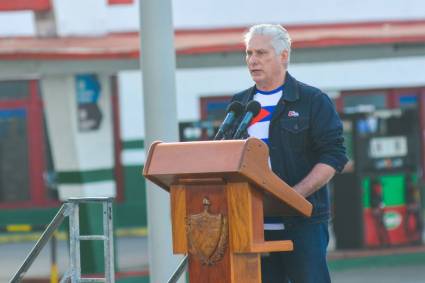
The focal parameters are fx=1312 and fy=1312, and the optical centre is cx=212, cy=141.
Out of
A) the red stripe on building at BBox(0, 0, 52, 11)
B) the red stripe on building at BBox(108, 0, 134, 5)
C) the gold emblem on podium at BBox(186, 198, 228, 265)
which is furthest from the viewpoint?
the red stripe on building at BBox(108, 0, 134, 5)

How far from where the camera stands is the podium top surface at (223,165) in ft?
16.5

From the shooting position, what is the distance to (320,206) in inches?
226

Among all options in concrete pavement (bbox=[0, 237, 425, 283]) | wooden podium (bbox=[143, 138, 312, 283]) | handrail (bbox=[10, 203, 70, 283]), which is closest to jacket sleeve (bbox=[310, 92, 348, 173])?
wooden podium (bbox=[143, 138, 312, 283])

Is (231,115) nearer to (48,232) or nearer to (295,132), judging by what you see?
(295,132)

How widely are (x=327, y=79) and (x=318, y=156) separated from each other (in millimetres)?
14320

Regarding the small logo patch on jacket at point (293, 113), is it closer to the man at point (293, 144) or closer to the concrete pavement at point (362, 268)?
the man at point (293, 144)

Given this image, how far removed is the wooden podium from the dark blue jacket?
13.2 inches

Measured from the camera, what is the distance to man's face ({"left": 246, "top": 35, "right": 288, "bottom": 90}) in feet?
18.6

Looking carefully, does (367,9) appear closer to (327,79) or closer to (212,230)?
(327,79)

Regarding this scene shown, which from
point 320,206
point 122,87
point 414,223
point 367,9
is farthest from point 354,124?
point 320,206

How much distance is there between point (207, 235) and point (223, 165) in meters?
0.37

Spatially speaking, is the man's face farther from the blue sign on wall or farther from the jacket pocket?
the blue sign on wall

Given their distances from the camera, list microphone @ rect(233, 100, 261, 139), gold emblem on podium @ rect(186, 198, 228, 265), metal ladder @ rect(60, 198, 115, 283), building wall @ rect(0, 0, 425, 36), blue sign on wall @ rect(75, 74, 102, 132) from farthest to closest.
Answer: building wall @ rect(0, 0, 425, 36) < blue sign on wall @ rect(75, 74, 102, 132) < metal ladder @ rect(60, 198, 115, 283) < microphone @ rect(233, 100, 261, 139) < gold emblem on podium @ rect(186, 198, 228, 265)

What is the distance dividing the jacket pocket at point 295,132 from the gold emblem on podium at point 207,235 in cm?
58
